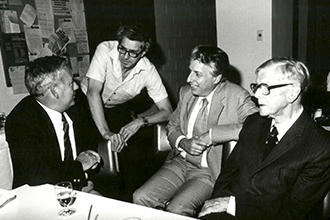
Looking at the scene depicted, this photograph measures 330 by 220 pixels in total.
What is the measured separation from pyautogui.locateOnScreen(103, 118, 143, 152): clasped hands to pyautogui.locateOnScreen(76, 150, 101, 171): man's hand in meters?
0.20

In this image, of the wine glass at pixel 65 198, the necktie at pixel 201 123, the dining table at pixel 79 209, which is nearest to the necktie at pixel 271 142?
the necktie at pixel 201 123

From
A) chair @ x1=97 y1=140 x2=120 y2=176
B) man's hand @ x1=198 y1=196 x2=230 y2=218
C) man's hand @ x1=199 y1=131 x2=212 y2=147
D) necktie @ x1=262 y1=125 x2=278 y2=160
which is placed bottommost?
man's hand @ x1=198 y1=196 x2=230 y2=218

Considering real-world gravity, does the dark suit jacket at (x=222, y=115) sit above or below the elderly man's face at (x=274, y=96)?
below

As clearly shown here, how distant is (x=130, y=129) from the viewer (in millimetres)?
2436

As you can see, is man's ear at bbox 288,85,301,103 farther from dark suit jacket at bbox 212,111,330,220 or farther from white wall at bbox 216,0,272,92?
white wall at bbox 216,0,272,92

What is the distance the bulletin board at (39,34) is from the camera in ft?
9.33

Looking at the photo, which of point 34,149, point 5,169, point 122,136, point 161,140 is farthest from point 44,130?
point 161,140

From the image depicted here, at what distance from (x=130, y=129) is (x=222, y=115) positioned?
73cm

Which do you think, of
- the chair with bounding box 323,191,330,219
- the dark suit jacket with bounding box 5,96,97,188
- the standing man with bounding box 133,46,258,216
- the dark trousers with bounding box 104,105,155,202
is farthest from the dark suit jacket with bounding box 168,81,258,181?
the dark suit jacket with bounding box 5,96,97,188

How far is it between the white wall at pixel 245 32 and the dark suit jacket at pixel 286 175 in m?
2.82

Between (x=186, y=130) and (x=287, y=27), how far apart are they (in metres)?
3.11

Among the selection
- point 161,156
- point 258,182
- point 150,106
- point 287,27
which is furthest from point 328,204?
point 287,27

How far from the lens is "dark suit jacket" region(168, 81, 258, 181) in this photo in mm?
2066

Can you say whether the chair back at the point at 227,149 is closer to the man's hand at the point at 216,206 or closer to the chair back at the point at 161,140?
→ the man's hand at the point at 216,206
